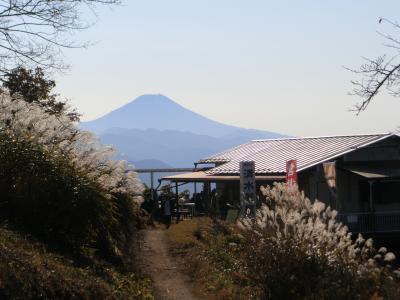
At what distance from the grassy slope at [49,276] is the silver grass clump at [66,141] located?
5.63 ft

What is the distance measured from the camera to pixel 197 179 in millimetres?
30812

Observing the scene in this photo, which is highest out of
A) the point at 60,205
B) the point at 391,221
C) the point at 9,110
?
the point at 9,110

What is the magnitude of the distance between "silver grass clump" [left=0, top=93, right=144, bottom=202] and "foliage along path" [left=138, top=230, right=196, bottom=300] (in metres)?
1.57

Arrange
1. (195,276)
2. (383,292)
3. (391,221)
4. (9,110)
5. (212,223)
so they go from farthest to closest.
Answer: (391,221), (212,223), (195,276), (9,110), (383,292)

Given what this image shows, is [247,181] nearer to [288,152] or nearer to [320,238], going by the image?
[320,238]

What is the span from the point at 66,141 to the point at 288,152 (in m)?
20.6

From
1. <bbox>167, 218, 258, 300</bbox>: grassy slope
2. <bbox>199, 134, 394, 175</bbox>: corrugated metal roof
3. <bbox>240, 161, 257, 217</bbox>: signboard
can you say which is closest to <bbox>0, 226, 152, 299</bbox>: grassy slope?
<bbox>167, 218, 258, 300</bbox>: grassy slope

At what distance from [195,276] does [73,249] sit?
3.11 metres

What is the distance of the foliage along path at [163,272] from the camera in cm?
1205

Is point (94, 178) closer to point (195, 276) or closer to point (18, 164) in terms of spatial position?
point (18, 164)

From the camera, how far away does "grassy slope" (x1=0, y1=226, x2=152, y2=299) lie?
310 inches

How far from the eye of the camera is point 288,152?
32469 mm

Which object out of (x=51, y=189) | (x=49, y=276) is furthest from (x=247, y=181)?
(x=49, y=276)

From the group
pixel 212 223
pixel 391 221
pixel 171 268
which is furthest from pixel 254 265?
pixel 391 221
